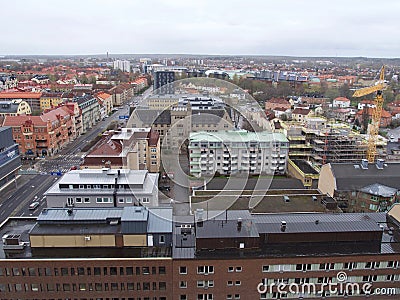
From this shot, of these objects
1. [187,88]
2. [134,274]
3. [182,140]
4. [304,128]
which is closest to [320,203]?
[134,274]

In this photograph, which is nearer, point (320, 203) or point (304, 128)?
point (320, 203)

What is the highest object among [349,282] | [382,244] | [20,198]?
[382,244]

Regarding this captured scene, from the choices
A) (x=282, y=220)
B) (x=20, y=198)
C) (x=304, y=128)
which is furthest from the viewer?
(x=304, y=128)

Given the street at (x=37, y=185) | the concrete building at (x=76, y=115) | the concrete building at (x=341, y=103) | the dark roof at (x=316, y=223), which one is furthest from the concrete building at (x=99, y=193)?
the concrete building at (x=341, y=103)

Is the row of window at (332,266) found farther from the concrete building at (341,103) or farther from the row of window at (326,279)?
the concrete building at (341,103)

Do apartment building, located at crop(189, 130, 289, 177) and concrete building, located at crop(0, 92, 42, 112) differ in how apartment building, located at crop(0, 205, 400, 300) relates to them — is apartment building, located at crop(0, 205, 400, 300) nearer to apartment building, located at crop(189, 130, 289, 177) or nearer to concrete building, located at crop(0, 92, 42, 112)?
apartment building, located at crop(189, 130, 289, 177)

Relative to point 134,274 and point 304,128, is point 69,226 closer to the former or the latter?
point 134,274

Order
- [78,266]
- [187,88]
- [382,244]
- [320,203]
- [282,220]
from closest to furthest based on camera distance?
[78,266] < [382,244] < [282,220] < [320,203] < [187,88]

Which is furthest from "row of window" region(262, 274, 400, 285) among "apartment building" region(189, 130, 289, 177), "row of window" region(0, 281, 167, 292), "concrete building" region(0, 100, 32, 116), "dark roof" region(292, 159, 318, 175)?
"concrete building" region(0, 100, 32, 116)
